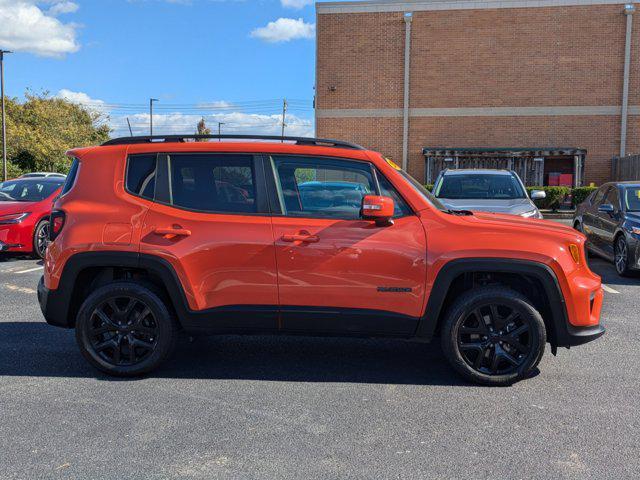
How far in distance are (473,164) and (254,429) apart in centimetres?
2542

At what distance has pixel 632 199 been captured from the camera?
9781 mm

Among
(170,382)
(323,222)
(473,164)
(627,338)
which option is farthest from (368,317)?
(473,164)

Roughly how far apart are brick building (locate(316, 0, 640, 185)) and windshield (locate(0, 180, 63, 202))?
60.6ft

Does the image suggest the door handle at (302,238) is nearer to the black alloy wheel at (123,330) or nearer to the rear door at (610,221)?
the black alloy wheel at (123,330)

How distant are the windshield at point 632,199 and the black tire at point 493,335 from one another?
243 inches

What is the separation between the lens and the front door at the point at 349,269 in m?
4.43

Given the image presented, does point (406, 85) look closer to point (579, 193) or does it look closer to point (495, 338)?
point (579, 193)

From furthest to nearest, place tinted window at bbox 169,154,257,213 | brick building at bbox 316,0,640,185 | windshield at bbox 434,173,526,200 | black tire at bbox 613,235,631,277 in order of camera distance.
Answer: brick building at bbox 316,0,640,185
windshield at bbox 434,173,526,200
black tire at bbox 613,235,631,277
tinted window at bbox 169,154,257,213

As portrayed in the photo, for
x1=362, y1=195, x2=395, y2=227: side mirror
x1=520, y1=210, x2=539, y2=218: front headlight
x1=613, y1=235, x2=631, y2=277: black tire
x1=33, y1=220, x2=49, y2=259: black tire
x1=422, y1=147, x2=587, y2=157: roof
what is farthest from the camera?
x1=422, y1=147, x2=587, y2=157: roof

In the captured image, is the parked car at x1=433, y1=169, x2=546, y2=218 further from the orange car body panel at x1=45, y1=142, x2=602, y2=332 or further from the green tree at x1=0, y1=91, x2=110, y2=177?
the green tree at x1=0, y1=91, x2=110, y2=177

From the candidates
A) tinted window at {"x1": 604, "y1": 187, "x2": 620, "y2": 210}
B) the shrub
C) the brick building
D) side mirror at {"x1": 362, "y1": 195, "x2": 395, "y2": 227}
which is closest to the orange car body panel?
side mirror at {"x1": 362, "y1": 195, "x2": 395, "y2": 227}

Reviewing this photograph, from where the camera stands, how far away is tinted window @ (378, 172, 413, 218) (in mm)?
4531

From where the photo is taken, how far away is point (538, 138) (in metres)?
27.7

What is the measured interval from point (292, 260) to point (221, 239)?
1.75 feet
